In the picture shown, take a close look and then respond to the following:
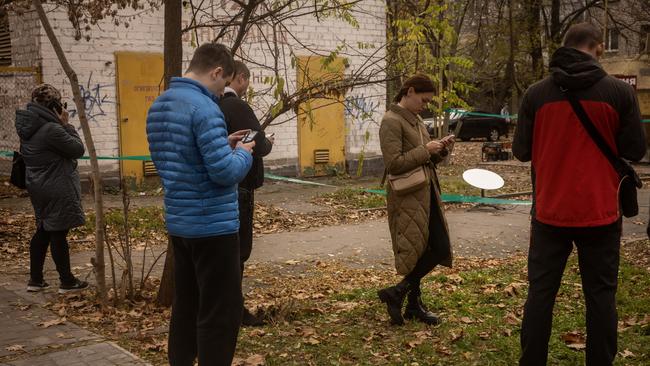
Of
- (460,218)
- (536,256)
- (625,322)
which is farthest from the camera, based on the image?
(460,218)

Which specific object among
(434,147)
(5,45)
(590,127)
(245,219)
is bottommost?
(245,219)

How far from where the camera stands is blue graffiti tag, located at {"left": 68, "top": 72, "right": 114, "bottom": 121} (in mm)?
14078

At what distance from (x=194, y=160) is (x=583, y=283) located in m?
2.22

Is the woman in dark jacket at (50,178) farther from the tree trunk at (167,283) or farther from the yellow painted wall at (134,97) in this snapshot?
the yellow painted wall at (134,97)

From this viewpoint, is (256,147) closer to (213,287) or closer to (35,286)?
(213,287)

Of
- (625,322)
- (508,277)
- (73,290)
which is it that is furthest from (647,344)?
(73,290)

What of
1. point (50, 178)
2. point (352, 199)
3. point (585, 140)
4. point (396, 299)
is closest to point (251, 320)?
point (396, 299)

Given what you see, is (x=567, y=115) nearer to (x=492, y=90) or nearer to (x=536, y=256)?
(x=536, y=256)

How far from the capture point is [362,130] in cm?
1830

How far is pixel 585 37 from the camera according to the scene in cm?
416

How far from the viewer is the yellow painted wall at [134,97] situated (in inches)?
571

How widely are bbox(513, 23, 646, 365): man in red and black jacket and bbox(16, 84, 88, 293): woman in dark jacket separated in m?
4.26

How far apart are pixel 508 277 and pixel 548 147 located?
3522 millimetres

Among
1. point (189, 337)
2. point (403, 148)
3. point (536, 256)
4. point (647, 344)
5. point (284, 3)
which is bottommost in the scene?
point (647, 344)
